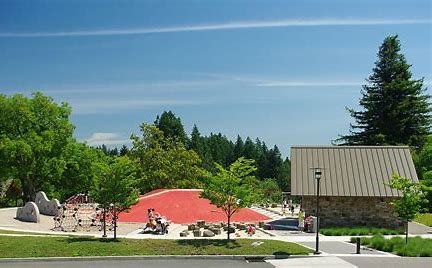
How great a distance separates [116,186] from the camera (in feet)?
85.3

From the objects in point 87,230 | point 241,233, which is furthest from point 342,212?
point 87,230

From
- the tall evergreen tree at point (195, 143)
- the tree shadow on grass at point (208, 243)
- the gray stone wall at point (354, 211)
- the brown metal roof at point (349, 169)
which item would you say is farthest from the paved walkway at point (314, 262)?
the tall evergreen tree at point (195, 143)

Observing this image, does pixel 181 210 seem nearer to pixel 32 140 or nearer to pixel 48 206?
pixel 48 206

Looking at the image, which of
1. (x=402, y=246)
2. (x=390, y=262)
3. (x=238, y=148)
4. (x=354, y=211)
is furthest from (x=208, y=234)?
(x=238, y=148)

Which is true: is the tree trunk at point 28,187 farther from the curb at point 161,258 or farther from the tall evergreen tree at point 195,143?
the tall evergreen tree at point 195,143

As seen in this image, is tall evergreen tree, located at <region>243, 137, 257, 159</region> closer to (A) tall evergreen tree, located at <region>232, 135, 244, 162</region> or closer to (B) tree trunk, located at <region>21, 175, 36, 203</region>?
(A) tall evergreen tree, located at <region>232, 135, 244, 162</region>

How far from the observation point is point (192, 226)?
31.3m

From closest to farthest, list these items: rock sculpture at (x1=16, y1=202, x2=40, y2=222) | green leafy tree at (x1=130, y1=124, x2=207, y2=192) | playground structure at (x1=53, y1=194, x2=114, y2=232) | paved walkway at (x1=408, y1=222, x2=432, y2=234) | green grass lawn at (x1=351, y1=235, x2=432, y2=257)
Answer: green grass lawn at (x1=351, y1=235, x2=432, y2=257) → playground structure at (x1=53, y1=194, x2=114, y2=232) → paved walkway at (x1=408, y1=222, x2=432, y2=234) → rock sculpture at (x1=16, y1=202, x2=40, y2=222) → green leafy tree at (x1=130, y1=124, x2=207, y2=192)

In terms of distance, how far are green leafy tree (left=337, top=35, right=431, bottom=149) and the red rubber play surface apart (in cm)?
2744

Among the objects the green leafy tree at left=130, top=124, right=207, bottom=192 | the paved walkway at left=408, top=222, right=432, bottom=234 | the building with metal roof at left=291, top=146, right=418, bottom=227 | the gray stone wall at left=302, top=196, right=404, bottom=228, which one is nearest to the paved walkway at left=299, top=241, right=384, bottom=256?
the gray stone wall at left=302, top=196, right=404, bottom=228

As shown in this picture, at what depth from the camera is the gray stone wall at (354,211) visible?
33.5m

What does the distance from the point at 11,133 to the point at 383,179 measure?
3510 cm

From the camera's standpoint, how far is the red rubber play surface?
38.2 m

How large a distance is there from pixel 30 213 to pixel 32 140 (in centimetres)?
1474
